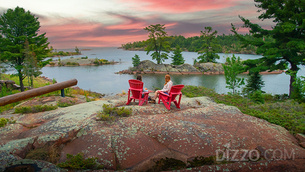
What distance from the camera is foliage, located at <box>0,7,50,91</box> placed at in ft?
54.9

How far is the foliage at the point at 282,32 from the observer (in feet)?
46.3

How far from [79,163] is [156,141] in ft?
5.81

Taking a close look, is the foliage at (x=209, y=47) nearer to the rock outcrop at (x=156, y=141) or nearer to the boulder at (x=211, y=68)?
the boulder at (x=211, y=68)

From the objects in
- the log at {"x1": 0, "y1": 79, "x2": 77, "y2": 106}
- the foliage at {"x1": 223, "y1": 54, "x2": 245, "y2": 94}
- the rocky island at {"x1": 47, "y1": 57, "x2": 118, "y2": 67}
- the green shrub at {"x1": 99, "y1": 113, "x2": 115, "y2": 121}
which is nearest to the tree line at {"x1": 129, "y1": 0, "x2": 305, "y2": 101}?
the foliage at {"x1": 223, "y1": 54, "x2": 245, "y2": 94}

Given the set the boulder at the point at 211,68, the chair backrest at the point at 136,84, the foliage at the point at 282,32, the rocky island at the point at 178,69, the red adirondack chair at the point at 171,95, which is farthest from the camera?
the boulder at the point at 211,68

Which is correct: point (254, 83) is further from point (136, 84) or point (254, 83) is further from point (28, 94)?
point (28, 94)

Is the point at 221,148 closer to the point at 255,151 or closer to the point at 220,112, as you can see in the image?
the point at 255,151

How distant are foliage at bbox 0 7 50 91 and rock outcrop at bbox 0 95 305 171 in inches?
569

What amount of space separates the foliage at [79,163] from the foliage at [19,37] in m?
16.3

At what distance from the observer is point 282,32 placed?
1447 cm

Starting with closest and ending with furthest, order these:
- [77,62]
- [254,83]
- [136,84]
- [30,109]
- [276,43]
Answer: [30,109]
[136,84]
[276,43]
[254,83]
[77,62]

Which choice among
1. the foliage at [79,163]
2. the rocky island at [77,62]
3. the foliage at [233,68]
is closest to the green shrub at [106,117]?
the foliage at [79,163]

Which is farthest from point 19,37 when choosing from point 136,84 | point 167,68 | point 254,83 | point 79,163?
point 167,68

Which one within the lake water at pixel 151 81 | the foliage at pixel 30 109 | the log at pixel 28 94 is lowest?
the lake water at pixel 151 81
